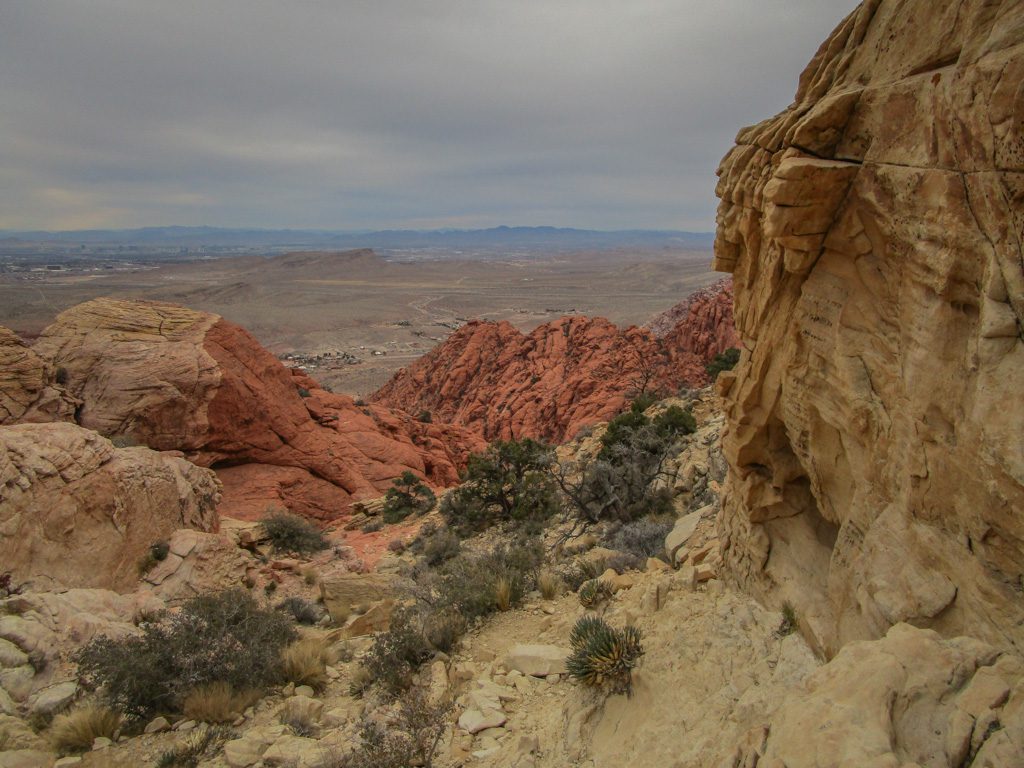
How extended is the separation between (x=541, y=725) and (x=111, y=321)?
20.5 metres

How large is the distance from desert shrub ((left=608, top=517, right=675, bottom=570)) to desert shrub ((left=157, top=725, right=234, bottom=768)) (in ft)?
18.8

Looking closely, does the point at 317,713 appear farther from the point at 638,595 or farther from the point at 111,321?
the point at 111,321

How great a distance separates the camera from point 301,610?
9.55 m

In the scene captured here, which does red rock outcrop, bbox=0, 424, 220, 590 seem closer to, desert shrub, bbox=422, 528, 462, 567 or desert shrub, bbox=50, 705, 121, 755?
desert shrub, bbox=50, 705, 121, 755

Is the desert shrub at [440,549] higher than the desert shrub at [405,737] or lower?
lower

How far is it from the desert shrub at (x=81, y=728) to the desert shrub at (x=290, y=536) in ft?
Answer: 25.2


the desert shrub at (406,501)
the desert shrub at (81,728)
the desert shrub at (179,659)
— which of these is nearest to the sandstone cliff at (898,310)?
the desert shrub at (179,659)

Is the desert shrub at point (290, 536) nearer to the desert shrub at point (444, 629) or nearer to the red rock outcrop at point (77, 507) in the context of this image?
the red rock outcrop at point (77, 507)

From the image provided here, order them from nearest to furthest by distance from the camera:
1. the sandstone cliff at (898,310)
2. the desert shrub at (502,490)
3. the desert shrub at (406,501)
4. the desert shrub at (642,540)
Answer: the sandstone cliff at (898,310), the desert shrub at (642,540), the desert shrub at (502,490), the desert shrub at (406,501)

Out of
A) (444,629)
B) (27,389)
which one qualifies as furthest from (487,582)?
(27,389)

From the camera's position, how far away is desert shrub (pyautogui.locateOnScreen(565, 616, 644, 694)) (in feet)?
16.8

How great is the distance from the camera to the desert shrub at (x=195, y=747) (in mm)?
5117

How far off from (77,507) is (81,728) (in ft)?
17.0

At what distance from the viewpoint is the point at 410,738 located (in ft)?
16.6
